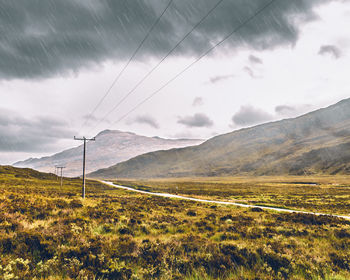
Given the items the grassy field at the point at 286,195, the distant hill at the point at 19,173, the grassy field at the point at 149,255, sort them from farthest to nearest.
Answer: the distant hill at the point at 19,173
the grassy field at the point at 286,195
the grassy field at the point at 149,255

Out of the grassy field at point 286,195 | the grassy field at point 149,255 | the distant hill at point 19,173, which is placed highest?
the distant hill at point 19,173

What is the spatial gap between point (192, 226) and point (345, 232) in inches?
346

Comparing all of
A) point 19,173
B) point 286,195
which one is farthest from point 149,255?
point 19,173

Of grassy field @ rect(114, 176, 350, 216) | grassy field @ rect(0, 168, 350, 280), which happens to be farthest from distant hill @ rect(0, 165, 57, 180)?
grassy field @ rect(0, 168, 350, 280)

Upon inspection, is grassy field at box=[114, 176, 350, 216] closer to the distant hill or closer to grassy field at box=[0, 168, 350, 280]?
grassy field at box=[0, 168, 350, 280]

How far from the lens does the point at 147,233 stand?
1107cm

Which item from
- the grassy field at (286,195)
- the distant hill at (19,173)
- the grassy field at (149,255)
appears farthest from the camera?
the distant hill at (19,173)

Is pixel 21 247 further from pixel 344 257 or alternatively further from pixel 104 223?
pixel 344 257

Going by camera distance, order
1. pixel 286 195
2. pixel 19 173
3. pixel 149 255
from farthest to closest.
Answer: pixel 19 173
pixel 286 195
pixel 149 255

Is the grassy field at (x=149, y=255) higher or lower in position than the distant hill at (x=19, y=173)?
lower

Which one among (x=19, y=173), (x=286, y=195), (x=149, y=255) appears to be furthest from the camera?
(x=19, y=173)

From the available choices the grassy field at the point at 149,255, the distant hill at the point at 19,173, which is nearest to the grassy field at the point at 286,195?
the grassy field at the point at 149,255

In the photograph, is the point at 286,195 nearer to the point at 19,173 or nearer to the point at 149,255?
the point at 149,255

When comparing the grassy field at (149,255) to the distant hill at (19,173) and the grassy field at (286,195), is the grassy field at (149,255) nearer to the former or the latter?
the grassy field at (286,195)
